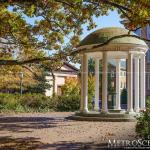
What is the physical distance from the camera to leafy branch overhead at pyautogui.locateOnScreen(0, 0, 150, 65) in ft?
41.7

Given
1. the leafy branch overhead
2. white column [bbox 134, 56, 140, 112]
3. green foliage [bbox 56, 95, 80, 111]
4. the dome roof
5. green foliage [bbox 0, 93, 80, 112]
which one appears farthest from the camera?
green foliage [bbox 56, 95, 80, 111]

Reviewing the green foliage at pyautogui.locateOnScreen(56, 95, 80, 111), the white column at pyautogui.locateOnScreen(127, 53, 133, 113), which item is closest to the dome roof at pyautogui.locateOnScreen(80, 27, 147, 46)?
the white column at pyautogui.locateOnScreen(127, 53, 133, 113)

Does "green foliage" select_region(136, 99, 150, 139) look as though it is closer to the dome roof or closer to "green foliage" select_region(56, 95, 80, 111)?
the dome roof

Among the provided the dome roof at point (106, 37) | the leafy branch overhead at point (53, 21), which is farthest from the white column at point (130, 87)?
the leafy branch overhead at point (53, 21)

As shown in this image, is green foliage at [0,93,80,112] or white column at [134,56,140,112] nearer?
white column at [134,56,140,112]

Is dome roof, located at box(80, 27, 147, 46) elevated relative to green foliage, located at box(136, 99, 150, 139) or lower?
elevated

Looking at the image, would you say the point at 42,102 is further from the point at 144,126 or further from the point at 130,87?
the point at 144,126

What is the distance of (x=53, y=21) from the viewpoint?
56.4ft

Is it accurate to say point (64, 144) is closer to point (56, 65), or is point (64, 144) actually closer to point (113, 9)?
point (56, 65)

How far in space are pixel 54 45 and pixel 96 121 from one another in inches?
375

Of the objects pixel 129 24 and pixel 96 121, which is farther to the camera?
pixel 96 121

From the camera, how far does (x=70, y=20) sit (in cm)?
1658

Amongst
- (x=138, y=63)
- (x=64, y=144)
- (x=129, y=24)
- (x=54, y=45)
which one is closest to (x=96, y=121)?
(x=138, y=63)

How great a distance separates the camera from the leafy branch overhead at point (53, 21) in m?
12.7
